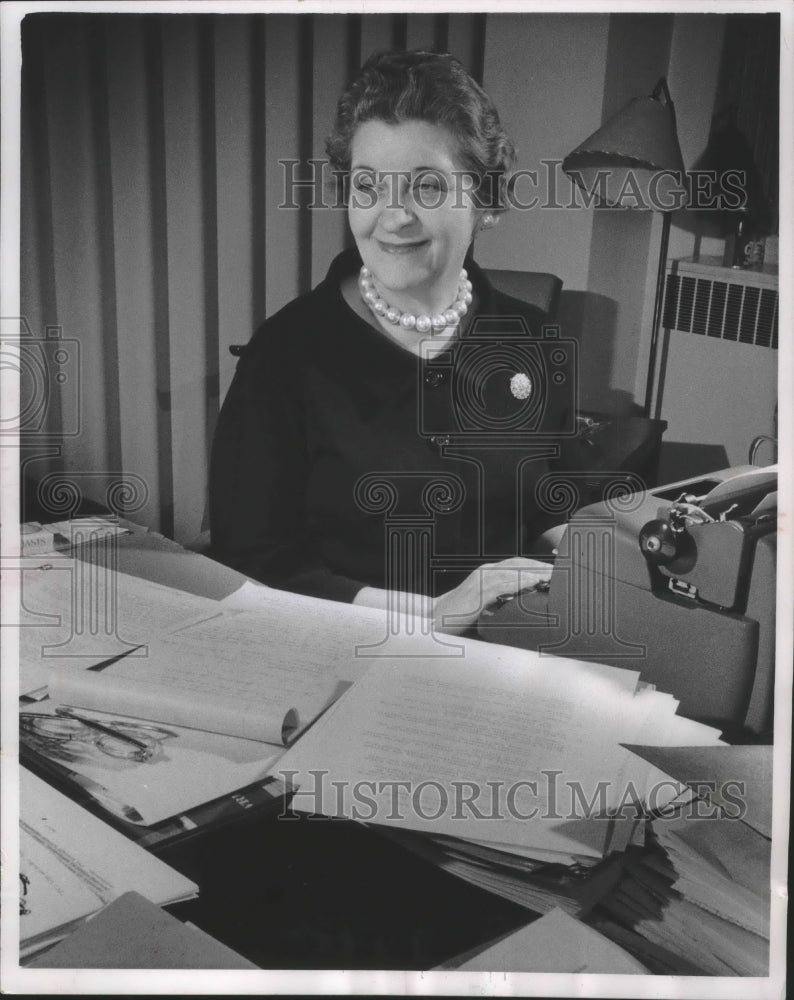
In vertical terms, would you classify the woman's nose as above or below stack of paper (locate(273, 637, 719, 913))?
above

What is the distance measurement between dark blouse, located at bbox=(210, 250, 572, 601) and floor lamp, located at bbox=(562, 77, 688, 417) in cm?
15

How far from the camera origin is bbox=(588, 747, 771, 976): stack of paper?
2.56 ft

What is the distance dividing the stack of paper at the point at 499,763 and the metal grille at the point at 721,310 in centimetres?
40

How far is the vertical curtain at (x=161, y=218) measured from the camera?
98 centimetres

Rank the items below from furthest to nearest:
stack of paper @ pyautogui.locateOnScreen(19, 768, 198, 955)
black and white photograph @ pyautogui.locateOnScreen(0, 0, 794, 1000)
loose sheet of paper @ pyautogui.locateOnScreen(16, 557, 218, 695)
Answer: loose sheet of paper @ pyautogui.locateOnScreen(16, 557, 218, 695) < black and white photograph @ pyautogui.locateOnScreen(0, 0, 794, 1000) < stack of paper @ pyautogui.locateOnScreen(19, 768, 198, 955)

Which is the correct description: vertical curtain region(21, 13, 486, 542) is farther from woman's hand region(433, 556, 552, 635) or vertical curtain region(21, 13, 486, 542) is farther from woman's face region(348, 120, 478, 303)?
woman's hand region(433, 556, 552, 635)

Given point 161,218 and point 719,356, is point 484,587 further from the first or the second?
point 161,218

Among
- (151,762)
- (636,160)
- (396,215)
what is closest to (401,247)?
(396,215)

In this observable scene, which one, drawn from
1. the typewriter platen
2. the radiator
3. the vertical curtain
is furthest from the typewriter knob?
the vertical curtain

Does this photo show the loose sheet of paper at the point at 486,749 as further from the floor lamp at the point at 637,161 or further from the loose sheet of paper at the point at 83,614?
the floor lamp at the point at 637,161

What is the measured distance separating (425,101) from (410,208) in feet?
0.37

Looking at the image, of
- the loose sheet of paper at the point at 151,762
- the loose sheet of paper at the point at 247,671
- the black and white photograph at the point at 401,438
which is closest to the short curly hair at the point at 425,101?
the black and white photograph at the point at 401,438

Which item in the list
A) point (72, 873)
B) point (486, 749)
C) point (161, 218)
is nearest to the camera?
point (72, 873)

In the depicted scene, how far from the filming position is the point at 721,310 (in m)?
0.98
